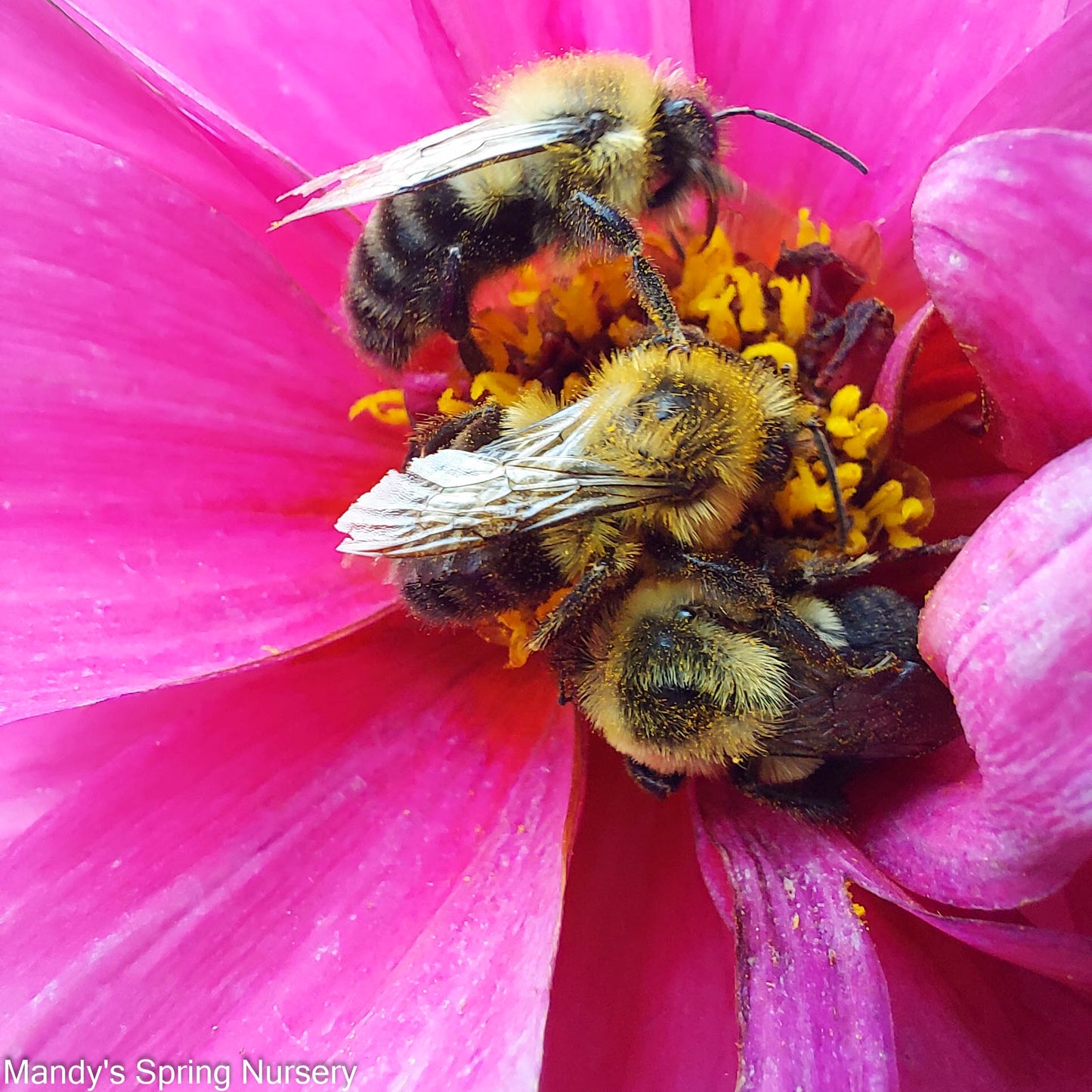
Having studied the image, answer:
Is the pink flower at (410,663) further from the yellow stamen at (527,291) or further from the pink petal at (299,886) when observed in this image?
the yellow stamen at (527,291)

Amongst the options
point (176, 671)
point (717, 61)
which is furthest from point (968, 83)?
point (176, 671)

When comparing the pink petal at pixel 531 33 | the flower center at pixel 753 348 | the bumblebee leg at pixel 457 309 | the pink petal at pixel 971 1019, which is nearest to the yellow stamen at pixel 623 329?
the flower center at pixel 753 348

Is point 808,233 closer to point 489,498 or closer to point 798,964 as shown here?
point 489,498

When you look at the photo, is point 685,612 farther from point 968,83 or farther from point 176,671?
point 968,83

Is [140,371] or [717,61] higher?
[140,371]

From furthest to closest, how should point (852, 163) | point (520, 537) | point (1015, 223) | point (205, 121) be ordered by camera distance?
point (852, 163) < point (205, 121) < point (520, 537) < point (1015, 223)

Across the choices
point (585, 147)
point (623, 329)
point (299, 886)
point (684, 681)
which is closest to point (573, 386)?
point (623, 329)
